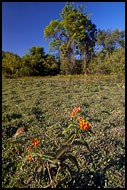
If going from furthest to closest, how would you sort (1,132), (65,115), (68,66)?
(68,66), (65,115), (1,132)

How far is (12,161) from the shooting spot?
135 cm

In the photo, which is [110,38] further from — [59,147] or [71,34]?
[59,147]

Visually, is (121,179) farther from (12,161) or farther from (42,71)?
(42,71)

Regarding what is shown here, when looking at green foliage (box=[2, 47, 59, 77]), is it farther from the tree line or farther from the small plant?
the small plant

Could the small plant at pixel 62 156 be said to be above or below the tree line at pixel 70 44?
below

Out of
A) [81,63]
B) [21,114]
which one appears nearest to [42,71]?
[81,63]

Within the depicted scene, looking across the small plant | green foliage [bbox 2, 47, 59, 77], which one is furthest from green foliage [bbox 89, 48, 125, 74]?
green foliage [bbox 2, 47, 59, 77]

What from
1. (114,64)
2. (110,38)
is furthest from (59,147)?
(110,38)

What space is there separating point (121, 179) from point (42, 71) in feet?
46.9

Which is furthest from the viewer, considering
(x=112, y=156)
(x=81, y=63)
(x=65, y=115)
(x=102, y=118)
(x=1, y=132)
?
(x=81, y=63)

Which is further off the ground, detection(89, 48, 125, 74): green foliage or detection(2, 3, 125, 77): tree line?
detection(2, 3, 125, 77): tree line

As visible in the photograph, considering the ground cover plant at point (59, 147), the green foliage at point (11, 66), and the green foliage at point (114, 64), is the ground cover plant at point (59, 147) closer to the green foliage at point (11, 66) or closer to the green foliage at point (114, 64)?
the green foliage at point (114, 64)

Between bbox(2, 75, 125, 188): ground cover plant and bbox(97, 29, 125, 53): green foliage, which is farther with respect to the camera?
bbox(97, 29, 125, 53): green foliage

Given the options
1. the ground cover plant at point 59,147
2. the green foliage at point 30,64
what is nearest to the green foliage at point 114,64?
the ground cover plant at point 59,147
